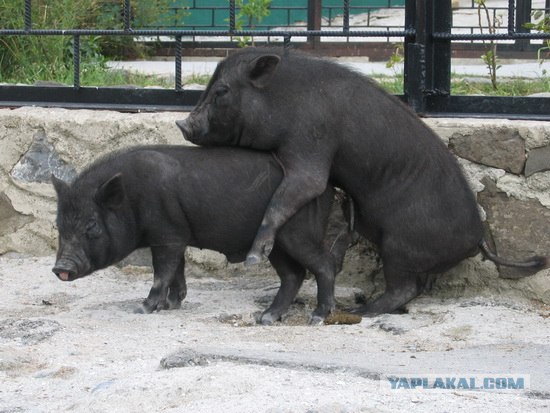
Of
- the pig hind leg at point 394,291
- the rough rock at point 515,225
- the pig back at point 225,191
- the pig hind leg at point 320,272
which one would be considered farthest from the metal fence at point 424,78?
the pig hind leg at point 320,272

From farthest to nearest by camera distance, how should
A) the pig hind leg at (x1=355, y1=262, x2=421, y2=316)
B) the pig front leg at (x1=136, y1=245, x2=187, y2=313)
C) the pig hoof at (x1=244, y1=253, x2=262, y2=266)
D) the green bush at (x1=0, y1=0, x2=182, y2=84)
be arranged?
the green bush at (x1=0, y1=0, x2=182, y2=84)
the pig hind leg at (x1=355, y1=262, x2=421, y2=316)
the pig front leg at (x1=136, y1=245, x2=187, y2=313)
the pig hoof at (x1=244, y1=253, x2=262, y2=266)

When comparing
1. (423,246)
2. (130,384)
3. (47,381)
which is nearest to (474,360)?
(423,246)

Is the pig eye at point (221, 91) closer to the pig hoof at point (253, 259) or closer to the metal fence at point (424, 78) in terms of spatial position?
the metal fence at point (424, 78)

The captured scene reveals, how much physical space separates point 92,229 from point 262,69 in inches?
44.9

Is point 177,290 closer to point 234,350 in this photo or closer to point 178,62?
point 234,350

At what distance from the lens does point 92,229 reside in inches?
229

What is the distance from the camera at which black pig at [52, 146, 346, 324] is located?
5824 millimetres

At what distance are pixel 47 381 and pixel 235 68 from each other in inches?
75.5

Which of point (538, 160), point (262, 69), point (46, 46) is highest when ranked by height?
point (46, 46)

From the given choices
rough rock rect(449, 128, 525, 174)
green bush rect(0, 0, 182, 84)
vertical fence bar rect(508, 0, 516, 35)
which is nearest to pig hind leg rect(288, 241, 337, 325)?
rough rock rect(449, 128, 525, 174)

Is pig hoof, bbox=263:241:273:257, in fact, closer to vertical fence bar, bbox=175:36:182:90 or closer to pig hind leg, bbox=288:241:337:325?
pig hind leg, bbox=288:241:337:325

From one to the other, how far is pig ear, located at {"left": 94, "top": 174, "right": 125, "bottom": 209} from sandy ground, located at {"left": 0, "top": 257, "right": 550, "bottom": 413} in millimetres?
546

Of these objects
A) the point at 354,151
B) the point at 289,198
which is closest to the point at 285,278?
the point at 289,198

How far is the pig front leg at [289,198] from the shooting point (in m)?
5.73
